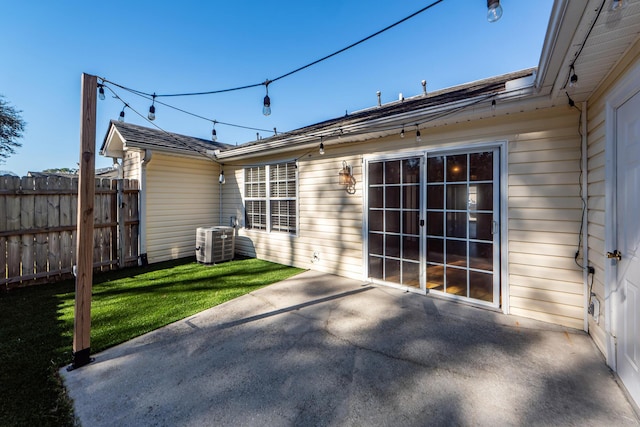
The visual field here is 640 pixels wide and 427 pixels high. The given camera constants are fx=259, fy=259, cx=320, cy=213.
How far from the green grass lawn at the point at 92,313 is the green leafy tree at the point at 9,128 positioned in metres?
21.7

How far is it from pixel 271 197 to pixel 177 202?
2311mm

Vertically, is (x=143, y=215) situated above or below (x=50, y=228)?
above

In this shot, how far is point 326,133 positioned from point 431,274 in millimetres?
2784

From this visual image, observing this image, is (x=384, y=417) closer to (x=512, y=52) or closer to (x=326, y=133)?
(x=326, y=133)

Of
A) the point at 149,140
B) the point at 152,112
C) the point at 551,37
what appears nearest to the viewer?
the point at 551,37

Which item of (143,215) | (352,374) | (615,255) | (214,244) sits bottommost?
(352,374)

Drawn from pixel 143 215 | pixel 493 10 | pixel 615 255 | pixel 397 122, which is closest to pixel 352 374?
pixel 615 255

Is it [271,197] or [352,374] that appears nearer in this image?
[352,374]

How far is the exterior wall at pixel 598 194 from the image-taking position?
227 centimetres

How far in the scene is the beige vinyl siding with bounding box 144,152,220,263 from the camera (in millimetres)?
5727

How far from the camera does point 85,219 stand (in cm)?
213

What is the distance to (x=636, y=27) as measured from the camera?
5.25 ft

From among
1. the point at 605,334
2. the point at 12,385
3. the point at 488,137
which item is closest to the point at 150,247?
the point at 12,385

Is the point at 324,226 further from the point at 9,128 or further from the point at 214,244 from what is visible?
the point at 9,128
